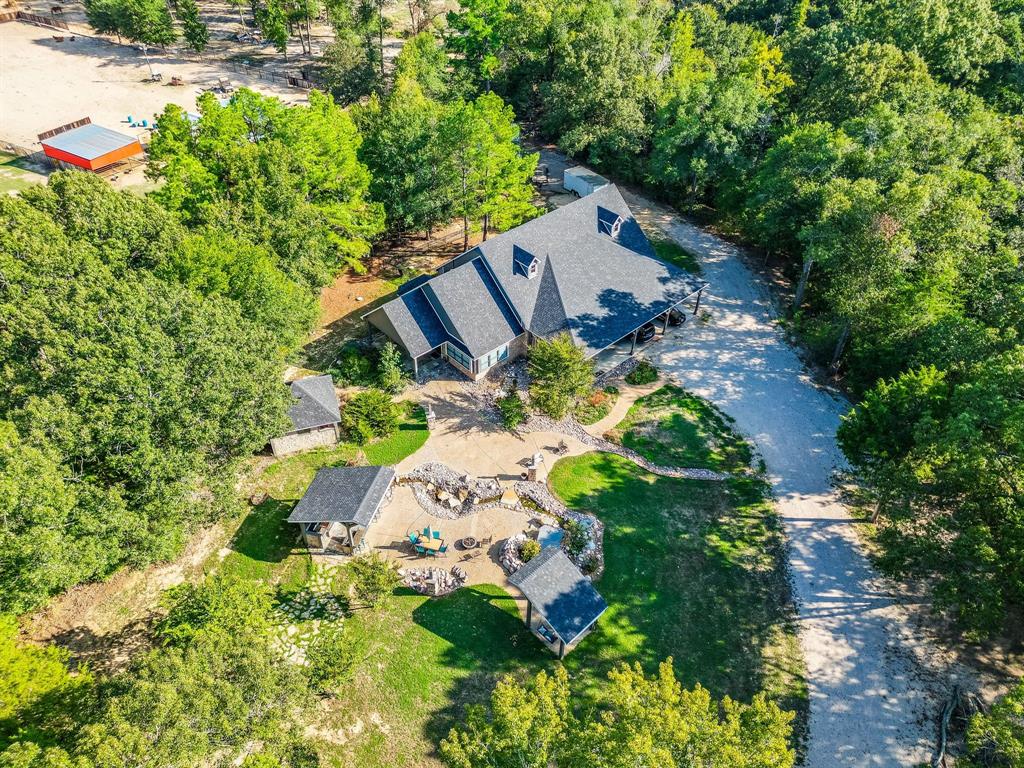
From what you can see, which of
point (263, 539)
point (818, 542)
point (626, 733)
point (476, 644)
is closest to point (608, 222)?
point (818, 542)

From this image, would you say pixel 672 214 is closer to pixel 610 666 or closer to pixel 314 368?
pixel 314 368

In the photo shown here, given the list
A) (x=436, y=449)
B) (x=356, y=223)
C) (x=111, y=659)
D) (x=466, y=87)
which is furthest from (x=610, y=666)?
(x=466, y=87)

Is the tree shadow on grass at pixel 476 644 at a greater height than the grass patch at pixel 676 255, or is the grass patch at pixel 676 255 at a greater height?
the grass patch at pixel 676 255

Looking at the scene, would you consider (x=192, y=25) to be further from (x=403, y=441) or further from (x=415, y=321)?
(x=403, y=441)

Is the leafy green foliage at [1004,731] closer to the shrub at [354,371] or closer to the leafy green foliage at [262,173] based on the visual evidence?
the shrub at [354,371]

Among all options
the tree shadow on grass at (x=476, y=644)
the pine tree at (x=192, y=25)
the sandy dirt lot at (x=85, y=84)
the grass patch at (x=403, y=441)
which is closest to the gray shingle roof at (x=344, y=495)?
the grass patch at (x=403, y=441)

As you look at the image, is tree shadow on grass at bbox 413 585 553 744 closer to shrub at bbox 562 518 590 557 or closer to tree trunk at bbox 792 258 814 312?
shrub at bbox 562 518 590 557

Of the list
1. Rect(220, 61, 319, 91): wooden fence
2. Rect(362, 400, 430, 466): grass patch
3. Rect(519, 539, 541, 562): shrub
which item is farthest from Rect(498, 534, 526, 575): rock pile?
Rect(220, 61, 319, 91): wooden fence
